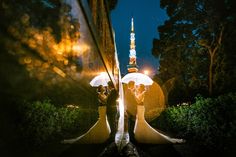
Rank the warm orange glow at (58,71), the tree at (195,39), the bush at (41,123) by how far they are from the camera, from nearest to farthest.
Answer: the warm orange glow at (58,71) → the bush at (41,123) → the tree at (195,39)

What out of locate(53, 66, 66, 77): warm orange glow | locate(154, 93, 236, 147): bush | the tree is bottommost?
locate(154, 93, 236, 147): bush

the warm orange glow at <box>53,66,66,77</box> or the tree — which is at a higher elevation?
the tree

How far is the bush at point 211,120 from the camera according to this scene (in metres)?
8.11

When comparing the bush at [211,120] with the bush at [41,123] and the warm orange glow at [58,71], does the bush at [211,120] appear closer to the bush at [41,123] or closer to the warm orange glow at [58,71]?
the bush at [41,123]

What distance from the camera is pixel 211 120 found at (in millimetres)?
9453

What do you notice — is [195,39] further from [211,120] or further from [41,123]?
[41,123]

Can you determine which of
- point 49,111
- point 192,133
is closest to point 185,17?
point 192,133

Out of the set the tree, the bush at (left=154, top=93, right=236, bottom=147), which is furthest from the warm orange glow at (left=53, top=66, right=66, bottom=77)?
the tree

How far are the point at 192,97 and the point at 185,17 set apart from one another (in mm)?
5976

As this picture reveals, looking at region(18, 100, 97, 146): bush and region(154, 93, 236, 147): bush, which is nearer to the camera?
region(18, 100, 97, 146): bush

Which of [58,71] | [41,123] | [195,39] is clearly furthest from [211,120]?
[195,39]

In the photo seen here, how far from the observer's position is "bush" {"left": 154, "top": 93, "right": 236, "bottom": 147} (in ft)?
26.6

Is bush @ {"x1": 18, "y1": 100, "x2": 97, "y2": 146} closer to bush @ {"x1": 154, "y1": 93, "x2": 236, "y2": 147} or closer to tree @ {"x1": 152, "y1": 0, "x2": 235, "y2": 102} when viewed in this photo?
bush @ {"x1": 154, "y1": 93, "x2": 236, "y2": 147}

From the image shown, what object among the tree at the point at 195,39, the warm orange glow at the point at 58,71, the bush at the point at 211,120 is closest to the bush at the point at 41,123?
the warm orange glow at the point at 58,71
